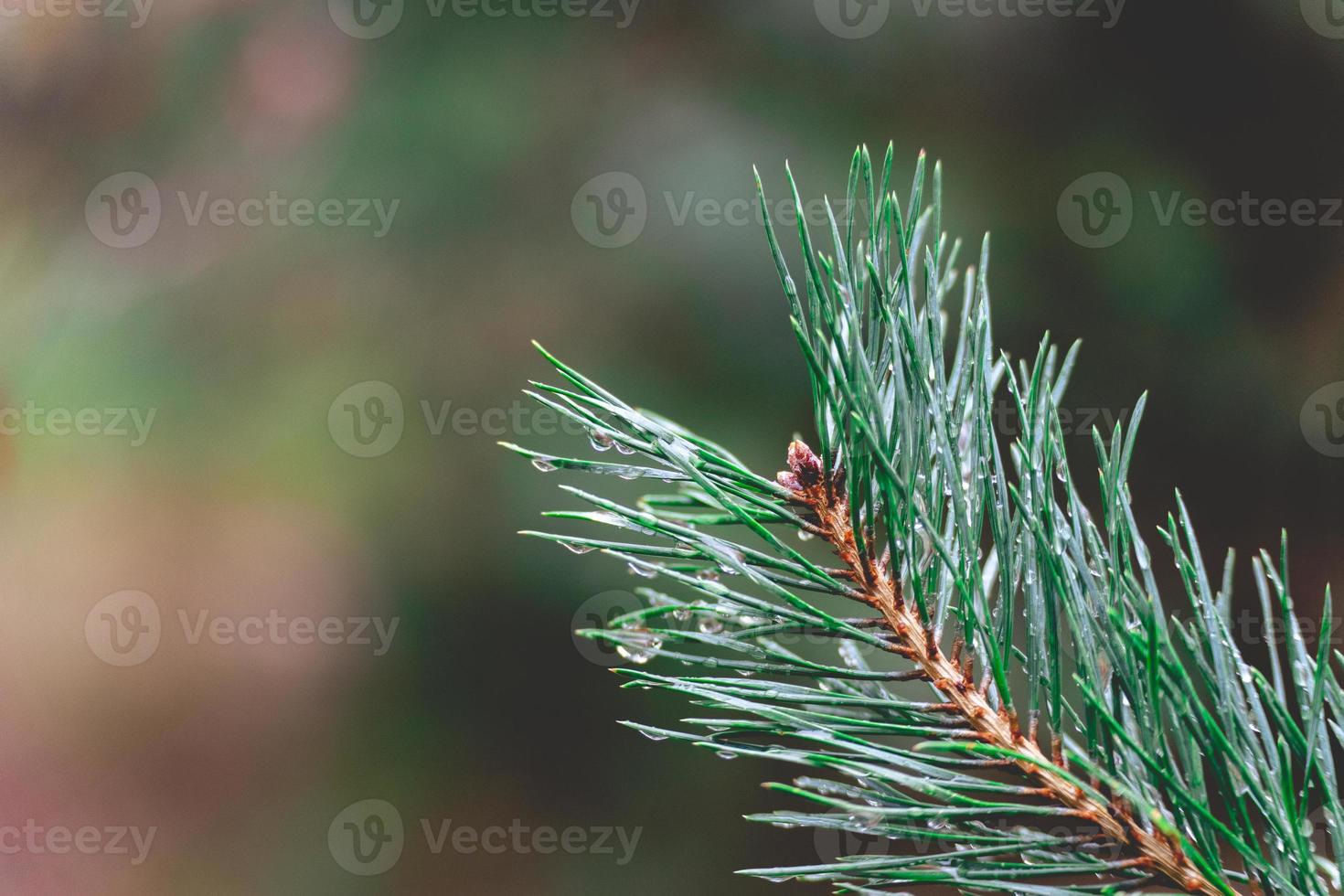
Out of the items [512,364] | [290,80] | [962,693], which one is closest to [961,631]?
[962,693]

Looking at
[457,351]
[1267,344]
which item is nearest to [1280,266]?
[1267,344]

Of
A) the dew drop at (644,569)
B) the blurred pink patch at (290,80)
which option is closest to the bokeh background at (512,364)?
the blurred pink patch at (290,80)

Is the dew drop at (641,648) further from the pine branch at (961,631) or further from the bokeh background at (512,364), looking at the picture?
the bokeh background at (512,364)

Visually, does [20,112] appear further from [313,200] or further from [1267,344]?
[1267,344]

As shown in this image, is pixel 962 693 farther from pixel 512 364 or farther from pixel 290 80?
pixel 290 80

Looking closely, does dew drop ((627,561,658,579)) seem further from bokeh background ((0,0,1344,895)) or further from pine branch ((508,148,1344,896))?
bokeh background ((0,0,1344,895))

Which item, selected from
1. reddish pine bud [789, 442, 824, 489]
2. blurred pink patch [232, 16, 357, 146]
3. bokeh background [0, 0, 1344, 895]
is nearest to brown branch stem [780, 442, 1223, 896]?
reddish pine bud [789, 442, 824, 489]
